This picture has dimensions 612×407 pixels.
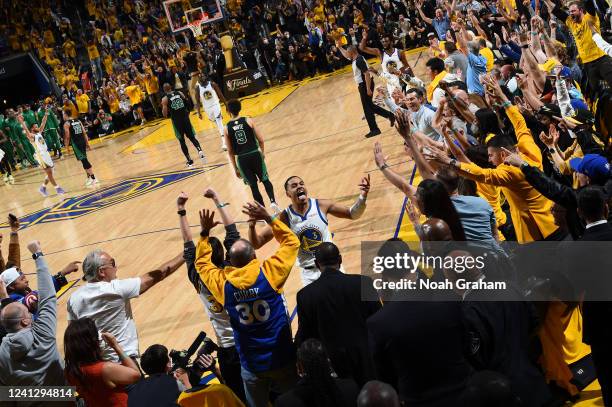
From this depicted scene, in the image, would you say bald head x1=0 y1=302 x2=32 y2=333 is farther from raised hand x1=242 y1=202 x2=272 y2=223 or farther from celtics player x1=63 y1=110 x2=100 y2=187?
celtics player x1=63 y1=110 x2=100 y2=187

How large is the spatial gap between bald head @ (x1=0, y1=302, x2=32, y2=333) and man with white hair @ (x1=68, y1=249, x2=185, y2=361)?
395 mm

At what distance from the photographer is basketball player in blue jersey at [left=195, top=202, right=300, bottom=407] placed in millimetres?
4914

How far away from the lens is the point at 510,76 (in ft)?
32.7

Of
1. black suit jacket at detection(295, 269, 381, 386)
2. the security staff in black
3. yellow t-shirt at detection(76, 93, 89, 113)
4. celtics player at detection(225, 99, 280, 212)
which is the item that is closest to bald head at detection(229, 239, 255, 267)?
black suit jacket at detection(295, 269, 381, 386)

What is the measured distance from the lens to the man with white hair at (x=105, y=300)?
5.79m

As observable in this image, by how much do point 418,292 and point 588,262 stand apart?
1217mm

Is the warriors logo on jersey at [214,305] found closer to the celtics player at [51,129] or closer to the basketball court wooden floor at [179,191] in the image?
the basketball court wooden floor at [179,191]

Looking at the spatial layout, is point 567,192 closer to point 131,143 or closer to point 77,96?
point 131,143

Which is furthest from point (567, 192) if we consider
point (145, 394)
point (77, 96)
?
point (77, 96)

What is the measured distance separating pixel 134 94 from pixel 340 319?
23.6 m

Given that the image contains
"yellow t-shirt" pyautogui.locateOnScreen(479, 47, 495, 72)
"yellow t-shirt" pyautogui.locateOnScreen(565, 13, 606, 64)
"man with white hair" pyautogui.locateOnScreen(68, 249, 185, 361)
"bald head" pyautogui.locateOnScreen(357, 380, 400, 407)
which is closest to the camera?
"bald head" pyautogui.locateOnScreen(357, 380, 400, 407)

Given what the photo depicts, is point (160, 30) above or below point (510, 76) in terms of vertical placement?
above

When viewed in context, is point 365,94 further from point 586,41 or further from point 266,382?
point 266,382

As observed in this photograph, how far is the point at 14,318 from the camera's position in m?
5.44
